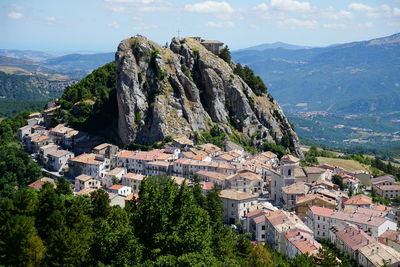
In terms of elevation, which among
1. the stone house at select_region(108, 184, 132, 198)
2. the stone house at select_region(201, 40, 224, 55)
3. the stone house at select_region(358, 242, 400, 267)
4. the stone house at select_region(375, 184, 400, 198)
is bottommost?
the stone house at select_region(375, 184, 400, 198)

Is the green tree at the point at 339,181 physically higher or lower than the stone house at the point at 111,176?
lower

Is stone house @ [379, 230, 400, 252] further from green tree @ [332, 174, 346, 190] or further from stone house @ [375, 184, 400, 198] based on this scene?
stone house @ [375, 184, 400, 198]

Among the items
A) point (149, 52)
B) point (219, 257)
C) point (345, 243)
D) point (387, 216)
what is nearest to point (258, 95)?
point (149, 52)

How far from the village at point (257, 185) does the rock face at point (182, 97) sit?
6.03 meters

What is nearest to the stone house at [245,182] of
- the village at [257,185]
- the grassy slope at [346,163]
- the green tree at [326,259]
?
the village at [257,185]

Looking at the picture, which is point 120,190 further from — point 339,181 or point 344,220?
point 339,181

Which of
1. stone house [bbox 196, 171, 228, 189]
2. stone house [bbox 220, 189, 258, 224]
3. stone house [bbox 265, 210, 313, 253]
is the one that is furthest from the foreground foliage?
stone house [bbox 196, 171, 228, 189]

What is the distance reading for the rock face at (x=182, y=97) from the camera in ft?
319

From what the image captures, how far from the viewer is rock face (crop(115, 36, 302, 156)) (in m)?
97.3

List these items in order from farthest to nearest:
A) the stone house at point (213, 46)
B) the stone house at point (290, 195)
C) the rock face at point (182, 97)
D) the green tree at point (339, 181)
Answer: the stone house at point (213, 46) → the rock face at point (182, 97) → the green tree at point (339, 181) → the stone house at point (290, 195)

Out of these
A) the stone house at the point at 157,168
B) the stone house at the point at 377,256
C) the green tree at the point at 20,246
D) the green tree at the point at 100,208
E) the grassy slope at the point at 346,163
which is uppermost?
the green tree at the point at 20,246

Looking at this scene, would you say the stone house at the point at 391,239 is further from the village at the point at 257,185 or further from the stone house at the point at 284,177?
the stone house at the point at 284,177

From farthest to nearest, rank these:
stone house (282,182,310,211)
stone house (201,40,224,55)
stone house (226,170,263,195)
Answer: stone house (201,40,224,55) < stone house (226,170,263,195) < stone house (282,182,310,211)

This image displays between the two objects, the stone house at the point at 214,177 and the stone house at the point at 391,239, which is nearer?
the stone house at the point at 391,239
